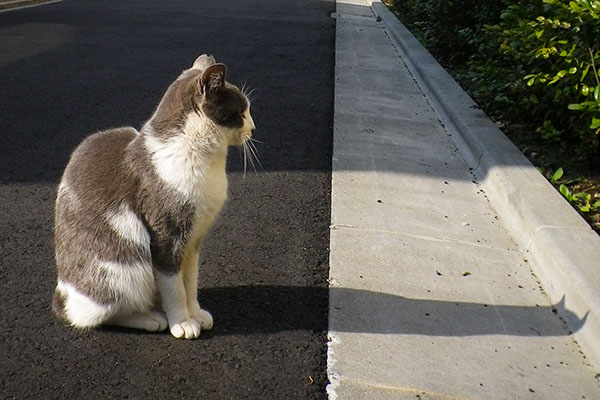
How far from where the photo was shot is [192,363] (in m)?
3.14

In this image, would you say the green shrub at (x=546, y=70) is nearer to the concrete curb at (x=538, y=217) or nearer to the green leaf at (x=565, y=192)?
the concrete curb at (x=538, y=217)

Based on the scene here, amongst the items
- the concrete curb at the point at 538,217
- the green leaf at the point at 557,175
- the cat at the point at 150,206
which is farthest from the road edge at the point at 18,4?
the cat at the point at 150,206

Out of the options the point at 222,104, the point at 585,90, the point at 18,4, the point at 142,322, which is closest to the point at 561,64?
the point at 585,90

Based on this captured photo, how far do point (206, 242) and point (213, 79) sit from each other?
159cm

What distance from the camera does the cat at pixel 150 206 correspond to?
10.3ft

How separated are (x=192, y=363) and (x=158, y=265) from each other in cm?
46

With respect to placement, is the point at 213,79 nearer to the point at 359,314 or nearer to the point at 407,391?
the point at 359,314

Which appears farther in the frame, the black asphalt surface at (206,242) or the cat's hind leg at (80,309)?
the cat's hind leg at (80,309)

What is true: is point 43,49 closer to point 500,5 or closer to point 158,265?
point 500,5

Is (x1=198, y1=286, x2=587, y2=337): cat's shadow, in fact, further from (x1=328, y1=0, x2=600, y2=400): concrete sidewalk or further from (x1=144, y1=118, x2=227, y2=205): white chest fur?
(x1=144, y1=118, x2=227, y2=205): white chest fur

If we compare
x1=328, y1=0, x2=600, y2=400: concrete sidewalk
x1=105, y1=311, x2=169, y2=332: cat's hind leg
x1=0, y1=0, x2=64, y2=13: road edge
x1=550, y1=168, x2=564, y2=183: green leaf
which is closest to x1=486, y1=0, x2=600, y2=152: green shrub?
x1=550, y1=168, x2=564, y2=183: green leaf

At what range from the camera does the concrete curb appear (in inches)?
147

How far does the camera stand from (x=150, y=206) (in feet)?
10.3

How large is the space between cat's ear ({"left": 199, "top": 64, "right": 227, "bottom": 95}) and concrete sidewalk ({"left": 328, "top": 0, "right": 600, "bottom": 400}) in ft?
4.24
